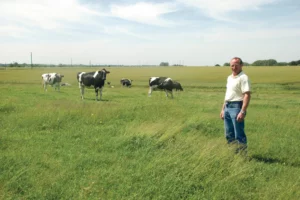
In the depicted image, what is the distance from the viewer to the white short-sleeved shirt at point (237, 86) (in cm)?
626

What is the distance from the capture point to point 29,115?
1000 cm

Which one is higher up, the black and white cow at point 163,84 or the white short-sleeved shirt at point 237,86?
the white short-sleeved shirt at point 237,86

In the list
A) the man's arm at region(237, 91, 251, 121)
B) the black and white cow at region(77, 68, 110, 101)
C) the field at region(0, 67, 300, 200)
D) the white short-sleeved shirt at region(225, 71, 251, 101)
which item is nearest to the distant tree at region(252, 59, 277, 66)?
the black and white cow at region(77, 68, 110, 101)

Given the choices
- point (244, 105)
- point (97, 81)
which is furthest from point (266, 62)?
point (244, 105)

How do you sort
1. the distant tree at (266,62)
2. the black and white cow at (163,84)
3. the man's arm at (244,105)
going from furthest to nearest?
the distant tree at (266,62) → the black and white cow at (163,84) → the man's arm at (244,105)

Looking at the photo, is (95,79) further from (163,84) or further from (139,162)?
(139,162)

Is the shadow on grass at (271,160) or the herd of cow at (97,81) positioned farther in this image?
the herd of cow at (97,81)

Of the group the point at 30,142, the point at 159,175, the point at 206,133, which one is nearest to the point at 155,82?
the point at 206,133

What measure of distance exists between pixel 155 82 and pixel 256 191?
20.9 meters

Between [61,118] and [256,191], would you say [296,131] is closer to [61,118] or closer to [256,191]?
[256,191]

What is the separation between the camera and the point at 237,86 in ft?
21.1

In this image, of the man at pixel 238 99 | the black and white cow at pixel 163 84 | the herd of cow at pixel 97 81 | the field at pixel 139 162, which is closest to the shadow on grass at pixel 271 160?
the field at pixel 139 162

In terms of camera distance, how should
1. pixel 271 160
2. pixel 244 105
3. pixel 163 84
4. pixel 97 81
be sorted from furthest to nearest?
pixel 163 84
pixel 97 81
pixel 271 160
pixel 244 105

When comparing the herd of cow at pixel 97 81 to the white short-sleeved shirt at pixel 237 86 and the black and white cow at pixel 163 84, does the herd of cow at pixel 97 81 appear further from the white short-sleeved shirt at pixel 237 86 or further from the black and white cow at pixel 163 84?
the white short-sleeved shirt at pixel 237 86
